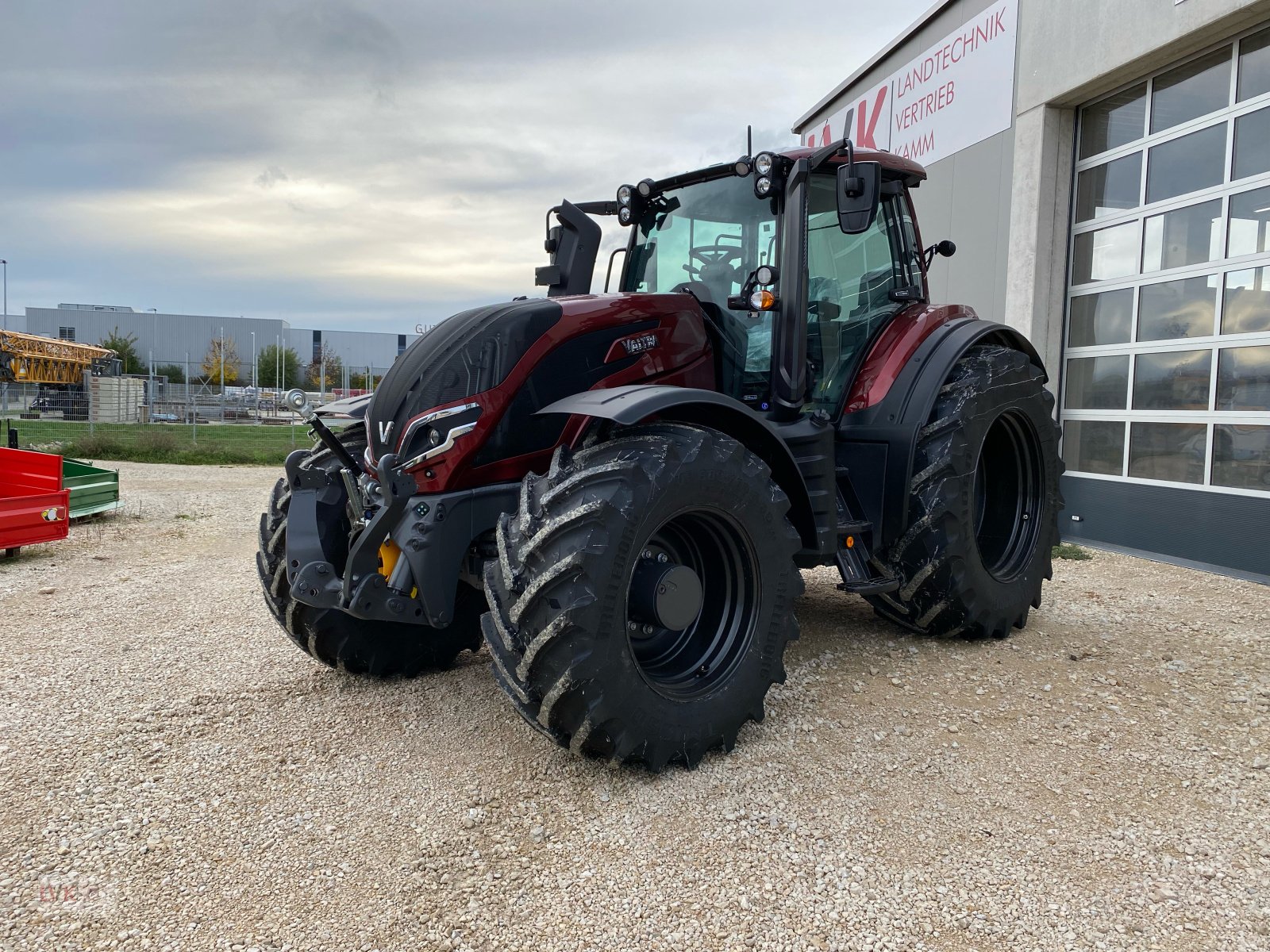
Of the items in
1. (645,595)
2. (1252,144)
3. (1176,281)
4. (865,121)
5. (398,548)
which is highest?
(865,121)

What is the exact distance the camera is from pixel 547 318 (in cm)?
330

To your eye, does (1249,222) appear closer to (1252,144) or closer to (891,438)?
(1252,144)

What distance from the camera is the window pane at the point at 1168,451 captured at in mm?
7031

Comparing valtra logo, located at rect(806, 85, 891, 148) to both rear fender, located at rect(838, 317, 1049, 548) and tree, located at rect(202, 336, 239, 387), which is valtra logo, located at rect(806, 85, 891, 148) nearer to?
rear fender, located at rect(838, 317, 1049, 548)

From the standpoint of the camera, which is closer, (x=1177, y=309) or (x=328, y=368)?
(x=1177, y=309)

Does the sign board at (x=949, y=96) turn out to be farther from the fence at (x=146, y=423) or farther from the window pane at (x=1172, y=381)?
the fence at (x=146, y=423)

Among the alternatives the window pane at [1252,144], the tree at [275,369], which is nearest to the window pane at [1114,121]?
the window pane at [1252,144]

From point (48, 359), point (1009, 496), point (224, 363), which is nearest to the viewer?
point (1009, 496)

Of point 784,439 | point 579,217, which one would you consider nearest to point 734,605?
point 784,439

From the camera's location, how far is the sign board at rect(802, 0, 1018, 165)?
344 inches

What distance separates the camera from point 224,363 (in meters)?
46.3

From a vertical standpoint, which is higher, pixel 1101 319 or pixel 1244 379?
pixel 1101 319

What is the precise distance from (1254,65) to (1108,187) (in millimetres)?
1565

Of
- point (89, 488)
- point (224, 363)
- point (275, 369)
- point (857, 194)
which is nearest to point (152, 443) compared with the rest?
point (89, 488)
